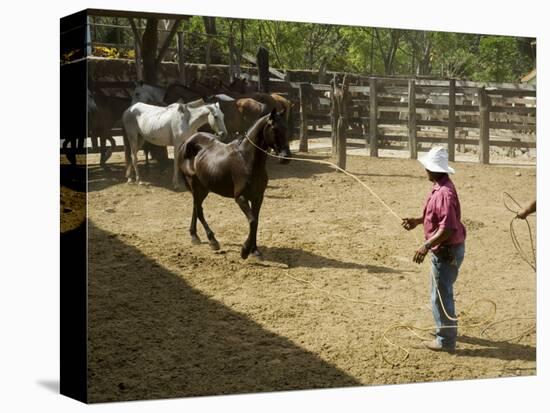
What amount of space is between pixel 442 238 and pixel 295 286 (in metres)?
1.23

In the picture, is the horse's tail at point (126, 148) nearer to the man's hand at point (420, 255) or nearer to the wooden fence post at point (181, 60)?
the wooden fence post at point (181, 60)

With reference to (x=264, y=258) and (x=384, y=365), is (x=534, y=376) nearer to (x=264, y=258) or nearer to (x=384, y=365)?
(x=384, y=365)

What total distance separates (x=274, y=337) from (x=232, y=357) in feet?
1.27

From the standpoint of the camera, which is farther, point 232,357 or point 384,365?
point 384,365

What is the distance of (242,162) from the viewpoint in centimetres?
757

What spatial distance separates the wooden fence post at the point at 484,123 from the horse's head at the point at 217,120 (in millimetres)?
2548

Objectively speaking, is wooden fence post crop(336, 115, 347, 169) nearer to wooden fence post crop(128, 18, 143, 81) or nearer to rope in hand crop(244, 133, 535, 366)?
rope in hand crop(244, 133, 535, 366)

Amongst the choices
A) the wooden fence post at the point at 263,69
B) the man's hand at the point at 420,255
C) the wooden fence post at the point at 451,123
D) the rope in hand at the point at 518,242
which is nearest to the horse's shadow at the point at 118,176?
the wooden fence post at the point at 263,69

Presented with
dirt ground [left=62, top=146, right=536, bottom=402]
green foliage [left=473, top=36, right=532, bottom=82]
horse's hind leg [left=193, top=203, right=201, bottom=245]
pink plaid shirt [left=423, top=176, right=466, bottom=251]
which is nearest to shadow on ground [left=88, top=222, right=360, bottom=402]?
dirt ground [left=62, top=146, right=536, bottom=402]

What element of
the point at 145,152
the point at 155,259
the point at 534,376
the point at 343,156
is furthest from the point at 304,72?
the point at 534,376

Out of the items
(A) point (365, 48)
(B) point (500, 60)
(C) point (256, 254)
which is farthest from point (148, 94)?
(B) point (500, 60)

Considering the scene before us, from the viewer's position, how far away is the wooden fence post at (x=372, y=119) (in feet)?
26.9

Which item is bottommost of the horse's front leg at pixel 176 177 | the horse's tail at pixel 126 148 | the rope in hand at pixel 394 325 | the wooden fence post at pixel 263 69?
the rope in hand at pixel 394 325

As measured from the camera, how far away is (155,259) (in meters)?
7.18
